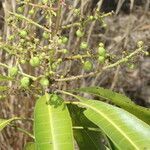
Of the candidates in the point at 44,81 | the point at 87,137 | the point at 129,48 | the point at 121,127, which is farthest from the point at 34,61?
the point at 129,48

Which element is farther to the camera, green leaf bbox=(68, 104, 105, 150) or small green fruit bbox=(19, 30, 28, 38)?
green leaf bbox=(68, 104, 105, 150)

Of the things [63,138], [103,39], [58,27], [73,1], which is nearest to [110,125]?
[63,138]

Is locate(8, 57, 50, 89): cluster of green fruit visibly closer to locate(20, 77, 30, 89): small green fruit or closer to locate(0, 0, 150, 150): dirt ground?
locate(20, 77, 30, 89): small green fruit

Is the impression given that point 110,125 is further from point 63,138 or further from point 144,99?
point 144,99

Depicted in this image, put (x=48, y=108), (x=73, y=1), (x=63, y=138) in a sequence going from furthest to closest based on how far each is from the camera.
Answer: (x=73, y=1), (x=48, y=108), (x=63, y=138)

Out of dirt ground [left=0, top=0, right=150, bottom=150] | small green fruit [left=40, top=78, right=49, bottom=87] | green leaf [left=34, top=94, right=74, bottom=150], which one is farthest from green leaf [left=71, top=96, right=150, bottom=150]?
dirt ground [left=0, top=0, right=150, bottom=150]

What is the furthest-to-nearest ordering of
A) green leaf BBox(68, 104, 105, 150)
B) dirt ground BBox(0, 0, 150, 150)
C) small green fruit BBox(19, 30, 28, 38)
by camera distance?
dirt ground BBox(0, 0, 150, 150), green leaf BBox(68, 104, 105, 150), small green fruit BBox(19, 30, 28, 38)
